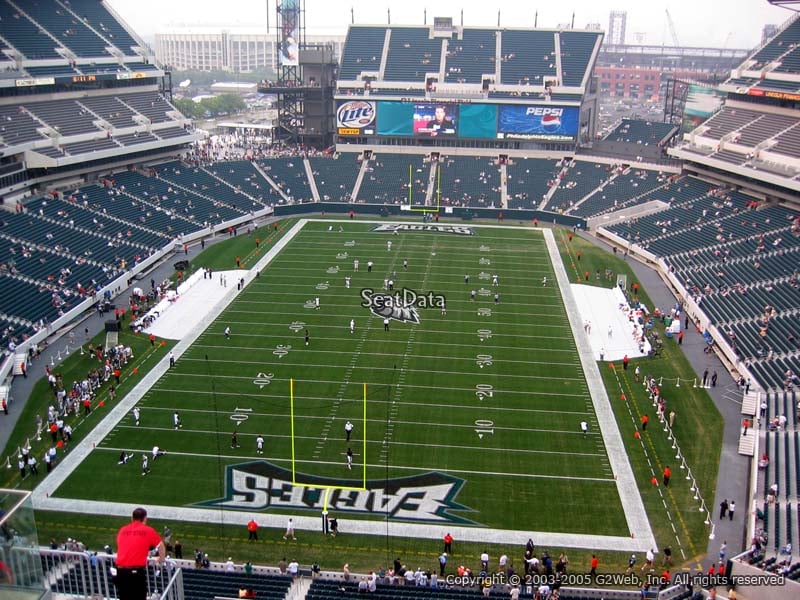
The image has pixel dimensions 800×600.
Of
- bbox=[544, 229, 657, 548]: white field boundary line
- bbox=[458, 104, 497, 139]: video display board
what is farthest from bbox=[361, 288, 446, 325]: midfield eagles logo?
bbox=[458, 104, 497, 139]: video display board

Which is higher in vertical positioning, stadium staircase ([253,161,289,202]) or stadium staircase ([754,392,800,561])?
stadium staircase ([253,161,289,202])

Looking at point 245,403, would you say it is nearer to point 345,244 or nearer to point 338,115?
point 345,244

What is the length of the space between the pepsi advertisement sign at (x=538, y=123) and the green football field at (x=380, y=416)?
27.5 meters

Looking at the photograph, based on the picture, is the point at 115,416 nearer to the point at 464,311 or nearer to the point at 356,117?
the point at 464,311

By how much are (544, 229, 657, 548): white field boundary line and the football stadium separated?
0.15m

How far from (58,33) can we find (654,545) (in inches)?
2207

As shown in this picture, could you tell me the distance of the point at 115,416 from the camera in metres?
30.3

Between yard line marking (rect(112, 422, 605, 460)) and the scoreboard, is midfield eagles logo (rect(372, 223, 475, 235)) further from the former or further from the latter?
yard line marking (rect(112, 422, 605, 460))

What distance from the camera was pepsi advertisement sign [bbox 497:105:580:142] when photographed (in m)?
69.9

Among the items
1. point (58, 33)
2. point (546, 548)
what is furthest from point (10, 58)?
point (546, 548)

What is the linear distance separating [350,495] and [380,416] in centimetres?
538

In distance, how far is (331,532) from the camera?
2352cm

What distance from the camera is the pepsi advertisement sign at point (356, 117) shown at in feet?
238

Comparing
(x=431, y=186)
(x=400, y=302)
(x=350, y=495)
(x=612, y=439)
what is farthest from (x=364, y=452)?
(x=431, y=186)
